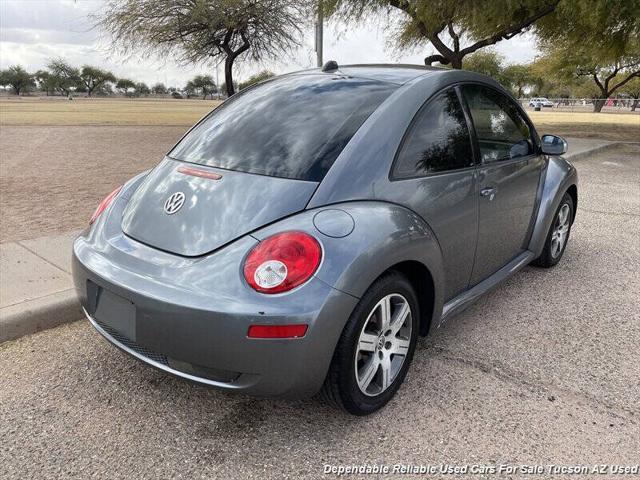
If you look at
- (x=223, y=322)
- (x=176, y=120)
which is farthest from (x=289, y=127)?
(x=176, y=120)

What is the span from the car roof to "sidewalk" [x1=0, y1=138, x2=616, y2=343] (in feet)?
7.26

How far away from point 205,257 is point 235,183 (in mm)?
466

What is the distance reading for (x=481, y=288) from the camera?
3.33 m

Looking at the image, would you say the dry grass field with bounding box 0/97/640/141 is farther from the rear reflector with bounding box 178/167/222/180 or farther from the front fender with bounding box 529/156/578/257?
the rear reflector with bounding box 178/167/222/180

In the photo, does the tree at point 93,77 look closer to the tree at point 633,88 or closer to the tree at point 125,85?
the tree at point 125,85

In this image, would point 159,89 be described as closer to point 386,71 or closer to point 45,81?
point 45,81

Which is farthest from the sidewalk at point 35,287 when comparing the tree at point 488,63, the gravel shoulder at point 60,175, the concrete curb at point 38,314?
the tree at point 488,63

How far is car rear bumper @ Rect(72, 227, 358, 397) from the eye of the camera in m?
2.08

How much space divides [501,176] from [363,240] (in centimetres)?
152

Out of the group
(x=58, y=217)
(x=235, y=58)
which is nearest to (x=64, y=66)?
(x=235, y=58)

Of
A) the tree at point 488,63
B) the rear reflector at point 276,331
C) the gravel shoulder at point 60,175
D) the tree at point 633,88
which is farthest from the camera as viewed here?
the tree at point 633,88

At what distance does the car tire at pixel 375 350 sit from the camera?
7.52 feet

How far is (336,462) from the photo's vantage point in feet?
7.40

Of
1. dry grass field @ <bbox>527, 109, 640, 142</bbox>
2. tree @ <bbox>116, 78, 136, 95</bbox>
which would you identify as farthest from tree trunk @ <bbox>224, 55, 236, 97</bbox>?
tree @ <bbox>116, 78, 136, 95</bbox>
